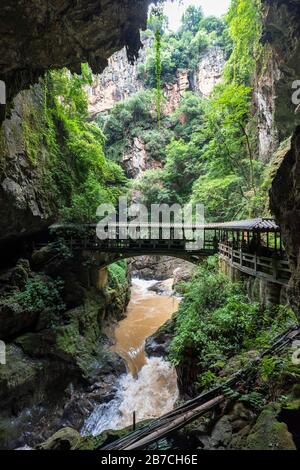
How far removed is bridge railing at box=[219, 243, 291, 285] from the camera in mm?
8711

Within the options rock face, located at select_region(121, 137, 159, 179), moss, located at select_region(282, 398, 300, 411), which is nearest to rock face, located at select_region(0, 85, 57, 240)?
moss, located at select_region(282, 398, 300, 411)

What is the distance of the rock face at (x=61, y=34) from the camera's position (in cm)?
648

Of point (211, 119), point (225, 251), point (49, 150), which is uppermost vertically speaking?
point (211, 119)

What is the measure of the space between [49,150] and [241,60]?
49.5ft

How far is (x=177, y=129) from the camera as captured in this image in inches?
1543

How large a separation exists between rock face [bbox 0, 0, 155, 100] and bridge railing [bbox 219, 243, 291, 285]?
8.33 meters

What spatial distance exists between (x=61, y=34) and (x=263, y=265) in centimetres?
954

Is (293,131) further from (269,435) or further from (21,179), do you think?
(21,179)

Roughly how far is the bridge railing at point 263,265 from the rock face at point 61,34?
27.3 ft

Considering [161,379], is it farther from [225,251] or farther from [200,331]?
[225,251]

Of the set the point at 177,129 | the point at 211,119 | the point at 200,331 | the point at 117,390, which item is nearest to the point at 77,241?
the point at 117,390

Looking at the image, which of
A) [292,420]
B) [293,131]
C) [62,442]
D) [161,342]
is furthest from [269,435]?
[161,342]

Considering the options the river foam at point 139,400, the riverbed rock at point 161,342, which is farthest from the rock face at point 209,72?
the river foam at point 139,400

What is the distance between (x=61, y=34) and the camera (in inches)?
284
